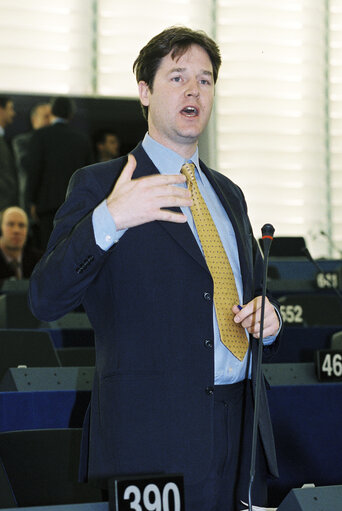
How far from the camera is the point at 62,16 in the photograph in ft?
28.4

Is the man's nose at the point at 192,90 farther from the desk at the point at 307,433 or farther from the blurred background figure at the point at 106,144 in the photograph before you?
the blurred background figure at the point at 106,144

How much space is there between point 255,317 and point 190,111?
19.4 inches

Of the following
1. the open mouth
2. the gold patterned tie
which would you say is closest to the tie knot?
the gold patterned tie

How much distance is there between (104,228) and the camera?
1608mm

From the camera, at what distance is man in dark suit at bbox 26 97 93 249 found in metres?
7.56

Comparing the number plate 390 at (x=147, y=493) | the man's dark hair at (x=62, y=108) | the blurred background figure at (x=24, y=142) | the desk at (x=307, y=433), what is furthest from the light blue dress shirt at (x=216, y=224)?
the blurred background figure at (x=24, y=142)

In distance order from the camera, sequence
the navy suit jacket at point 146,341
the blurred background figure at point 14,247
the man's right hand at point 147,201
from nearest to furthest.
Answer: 1. the man's right hand at point 147,201
2. the navy suit jacket at point 146,341
3. the blurred background figure at point 14,247

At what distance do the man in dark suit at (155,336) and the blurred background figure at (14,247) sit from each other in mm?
4374

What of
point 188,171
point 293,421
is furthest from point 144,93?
point 293,421

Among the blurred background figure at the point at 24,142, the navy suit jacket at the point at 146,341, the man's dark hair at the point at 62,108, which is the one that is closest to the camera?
the navy suit jacket at the point at 146,341

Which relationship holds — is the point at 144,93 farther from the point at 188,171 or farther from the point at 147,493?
the point at 147,493

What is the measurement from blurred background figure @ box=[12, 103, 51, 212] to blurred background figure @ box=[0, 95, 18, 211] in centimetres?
6

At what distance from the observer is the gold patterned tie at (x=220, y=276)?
1771mm

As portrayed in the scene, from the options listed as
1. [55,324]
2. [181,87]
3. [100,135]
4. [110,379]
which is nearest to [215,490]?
[110,379]
